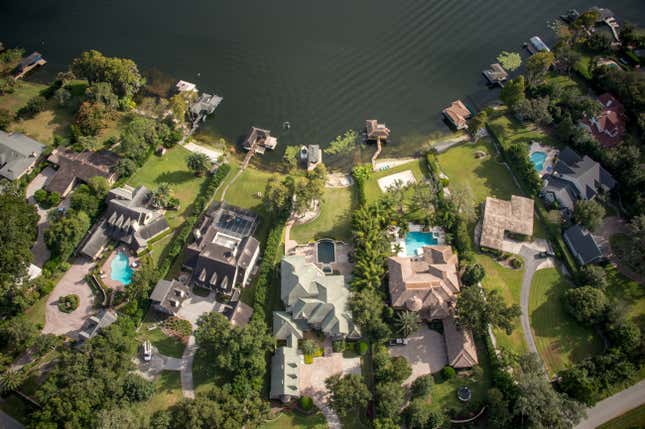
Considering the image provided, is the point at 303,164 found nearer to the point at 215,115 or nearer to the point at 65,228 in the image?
the point at 215,115

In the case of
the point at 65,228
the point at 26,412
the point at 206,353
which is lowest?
the point at 26,412

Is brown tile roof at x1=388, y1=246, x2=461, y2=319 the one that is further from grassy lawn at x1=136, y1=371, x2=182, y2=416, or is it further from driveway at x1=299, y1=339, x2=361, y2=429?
grassy lawn at x1=136, y1=371, x2=182, y2=416

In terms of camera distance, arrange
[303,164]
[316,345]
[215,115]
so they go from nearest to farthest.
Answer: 1. [316,345]
2. [303,164]
3. [215,115]

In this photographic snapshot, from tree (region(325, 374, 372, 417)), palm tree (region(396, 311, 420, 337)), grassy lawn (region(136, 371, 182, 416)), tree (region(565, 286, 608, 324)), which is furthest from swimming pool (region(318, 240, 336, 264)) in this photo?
tree (region(565, 286, 608, 324))

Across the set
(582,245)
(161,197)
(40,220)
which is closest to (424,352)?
(582,245)

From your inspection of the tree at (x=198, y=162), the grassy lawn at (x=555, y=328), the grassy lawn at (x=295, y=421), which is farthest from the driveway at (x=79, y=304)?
the grassy lawn at (x=555, y=328)

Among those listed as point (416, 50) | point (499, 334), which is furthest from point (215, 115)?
point (499, 334)

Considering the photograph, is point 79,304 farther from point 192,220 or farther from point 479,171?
point 479,171

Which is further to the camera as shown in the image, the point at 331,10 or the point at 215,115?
the point at 331,10
